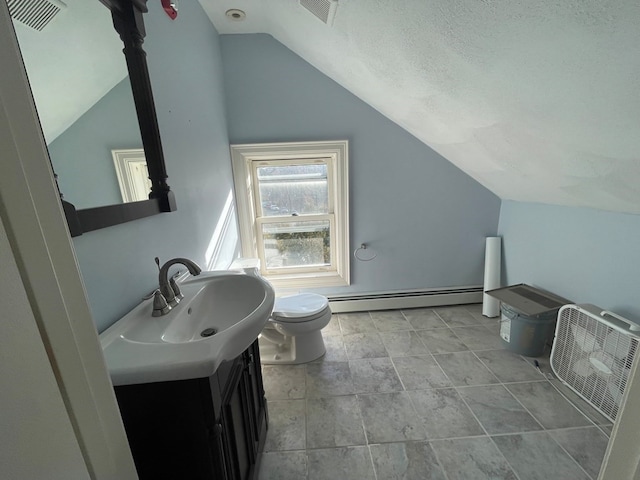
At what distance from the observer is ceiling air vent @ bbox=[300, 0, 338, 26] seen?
1144 mm

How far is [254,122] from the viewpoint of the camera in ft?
6.49

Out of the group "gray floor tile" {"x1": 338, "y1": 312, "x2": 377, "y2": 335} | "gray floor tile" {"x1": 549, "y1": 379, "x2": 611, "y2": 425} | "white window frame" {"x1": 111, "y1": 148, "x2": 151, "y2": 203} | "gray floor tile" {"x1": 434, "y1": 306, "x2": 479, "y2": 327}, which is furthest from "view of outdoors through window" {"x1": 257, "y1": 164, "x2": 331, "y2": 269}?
"gray floor tile" {"x1": 549, "y1": 379, "x2": 611, "y2": 425}

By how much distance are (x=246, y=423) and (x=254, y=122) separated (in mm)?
1908

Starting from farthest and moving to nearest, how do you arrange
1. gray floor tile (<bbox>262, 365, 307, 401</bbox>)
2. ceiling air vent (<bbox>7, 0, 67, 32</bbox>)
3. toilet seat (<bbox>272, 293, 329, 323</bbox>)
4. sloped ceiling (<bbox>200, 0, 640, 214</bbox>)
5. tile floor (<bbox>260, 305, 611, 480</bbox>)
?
toilet seat (<bbox>272, 293, 329, 323</bbox>), gray floor tile (<bbox>262, 365, 307, 401</bbox>), tile floor (<bbox>260, 305, 611, 480</bbox>), sloped ceiling (<bbox>200, 0, 640, 214</bbox>), ceiling air vent (<bbox>7, 0, 67, 32</bbox>)

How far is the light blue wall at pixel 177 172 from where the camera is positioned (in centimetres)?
76

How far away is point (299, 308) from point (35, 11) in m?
1.62

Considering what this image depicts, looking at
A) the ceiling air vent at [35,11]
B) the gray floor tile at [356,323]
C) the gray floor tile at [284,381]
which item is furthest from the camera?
the gray floor tile at [356,323]

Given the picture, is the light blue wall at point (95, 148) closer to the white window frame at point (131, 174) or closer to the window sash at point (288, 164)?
the white window frame at point (131, 174)

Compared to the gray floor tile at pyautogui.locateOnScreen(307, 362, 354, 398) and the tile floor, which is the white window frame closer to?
the tile floor

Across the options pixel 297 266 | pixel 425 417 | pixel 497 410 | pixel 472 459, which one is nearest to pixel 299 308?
pixel 297 266

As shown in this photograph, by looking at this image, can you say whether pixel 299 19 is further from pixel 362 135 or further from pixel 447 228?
pixel 447 228

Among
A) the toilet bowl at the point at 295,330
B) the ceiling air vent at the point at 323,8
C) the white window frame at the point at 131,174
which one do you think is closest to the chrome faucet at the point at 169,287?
the white window frame at the point at 131,174

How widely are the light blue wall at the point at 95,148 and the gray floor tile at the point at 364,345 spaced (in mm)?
1722

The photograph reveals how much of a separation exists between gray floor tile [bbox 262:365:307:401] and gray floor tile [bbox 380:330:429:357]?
2.24 ft
